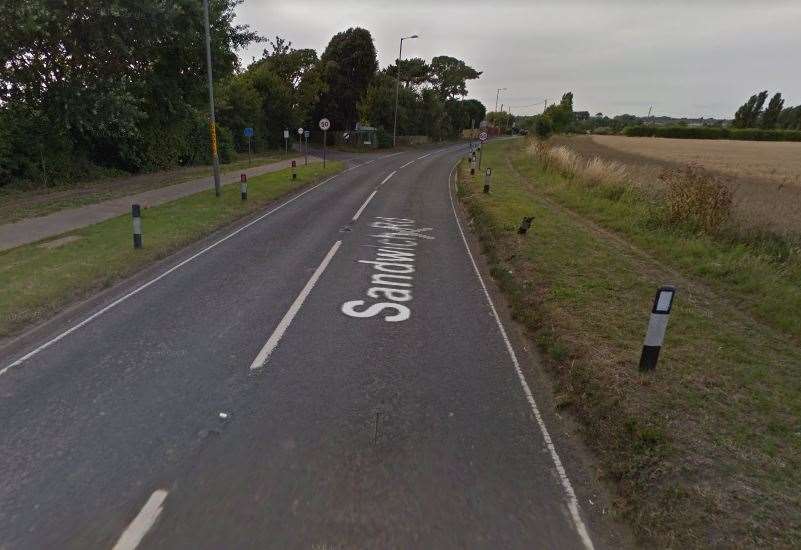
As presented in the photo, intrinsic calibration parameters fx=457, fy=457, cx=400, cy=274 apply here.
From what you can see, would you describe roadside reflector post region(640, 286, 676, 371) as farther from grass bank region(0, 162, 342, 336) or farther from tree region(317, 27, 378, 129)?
tree region(317, 27, 378, 129)

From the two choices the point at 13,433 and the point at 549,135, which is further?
the point at 549,135

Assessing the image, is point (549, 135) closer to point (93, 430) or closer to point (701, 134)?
point (701, 134)

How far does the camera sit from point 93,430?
12.1 feet

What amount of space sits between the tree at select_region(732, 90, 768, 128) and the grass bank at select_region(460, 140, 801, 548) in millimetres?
98497

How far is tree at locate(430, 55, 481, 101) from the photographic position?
70.9 m

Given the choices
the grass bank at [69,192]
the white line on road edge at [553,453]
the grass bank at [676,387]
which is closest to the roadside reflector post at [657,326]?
the grass bank at [676,387]

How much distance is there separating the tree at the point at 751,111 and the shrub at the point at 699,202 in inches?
3791

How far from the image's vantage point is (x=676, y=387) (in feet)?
14.5

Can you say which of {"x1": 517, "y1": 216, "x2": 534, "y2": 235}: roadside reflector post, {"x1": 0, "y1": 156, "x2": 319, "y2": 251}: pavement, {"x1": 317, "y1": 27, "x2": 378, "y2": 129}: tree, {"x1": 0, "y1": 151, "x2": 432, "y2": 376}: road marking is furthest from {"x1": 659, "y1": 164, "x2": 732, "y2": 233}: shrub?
{"x1": 317, "y1": 27, "x2": 378, "y2": 129}: tree

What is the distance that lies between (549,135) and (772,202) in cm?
4448

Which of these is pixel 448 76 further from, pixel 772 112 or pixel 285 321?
pixel 285 321

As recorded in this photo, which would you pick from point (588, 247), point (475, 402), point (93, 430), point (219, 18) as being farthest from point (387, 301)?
point (219, 18)

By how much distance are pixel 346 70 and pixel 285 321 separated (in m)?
47.1

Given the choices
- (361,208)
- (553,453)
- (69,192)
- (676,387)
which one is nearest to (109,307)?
(553,453)
